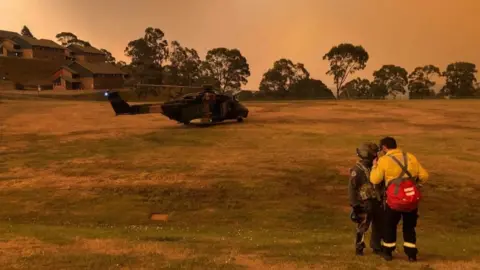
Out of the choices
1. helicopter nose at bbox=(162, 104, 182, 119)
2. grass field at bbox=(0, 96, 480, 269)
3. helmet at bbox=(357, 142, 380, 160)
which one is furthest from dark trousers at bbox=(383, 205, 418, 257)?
helicopter nose at bbox=(162, 104, 182, 119)

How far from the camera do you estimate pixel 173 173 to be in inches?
653

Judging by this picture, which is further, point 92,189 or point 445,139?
point 445,139

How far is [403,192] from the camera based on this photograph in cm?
670

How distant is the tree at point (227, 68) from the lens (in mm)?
93562

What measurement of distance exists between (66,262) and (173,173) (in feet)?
31.6

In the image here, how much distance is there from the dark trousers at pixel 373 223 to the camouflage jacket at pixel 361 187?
146 mm

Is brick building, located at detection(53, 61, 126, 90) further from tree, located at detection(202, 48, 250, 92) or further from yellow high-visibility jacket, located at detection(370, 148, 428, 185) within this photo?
yellow high-visibility jacket, located at detection(370, 148, 428, 185)

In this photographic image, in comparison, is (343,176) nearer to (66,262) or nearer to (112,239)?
(112,239)

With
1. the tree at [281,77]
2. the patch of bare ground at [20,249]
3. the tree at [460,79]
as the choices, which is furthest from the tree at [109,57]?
the patch of bare ground at [20,249]

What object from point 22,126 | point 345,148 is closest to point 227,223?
point 345,148

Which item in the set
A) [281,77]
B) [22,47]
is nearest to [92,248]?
[281,77]

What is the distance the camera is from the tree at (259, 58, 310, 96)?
9294 cm

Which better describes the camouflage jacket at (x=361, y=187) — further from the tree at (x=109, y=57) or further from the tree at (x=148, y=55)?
the tree at (x=109, y=57)

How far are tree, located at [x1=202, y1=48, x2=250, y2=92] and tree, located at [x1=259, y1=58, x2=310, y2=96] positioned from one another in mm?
5329
